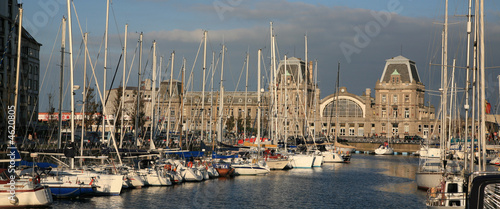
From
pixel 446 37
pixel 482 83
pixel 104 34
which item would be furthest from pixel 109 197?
pixel 446 37

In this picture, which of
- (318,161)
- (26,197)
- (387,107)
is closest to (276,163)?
(318,161)

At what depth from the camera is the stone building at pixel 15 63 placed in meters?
75.2

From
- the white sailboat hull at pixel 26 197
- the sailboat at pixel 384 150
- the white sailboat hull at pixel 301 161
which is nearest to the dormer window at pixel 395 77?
the sailboat at pixel 384 150

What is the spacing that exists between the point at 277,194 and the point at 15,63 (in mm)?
57773

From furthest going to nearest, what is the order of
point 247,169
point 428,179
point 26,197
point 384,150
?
point 384,150 < point 247,169 < point 428,179 < point 26,197

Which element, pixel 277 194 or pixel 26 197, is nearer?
pixel 26 197

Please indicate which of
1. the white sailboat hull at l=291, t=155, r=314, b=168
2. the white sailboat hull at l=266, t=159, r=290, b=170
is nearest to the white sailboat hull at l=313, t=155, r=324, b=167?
the white sailboat hull at l=291, t=155, r=314, b=168

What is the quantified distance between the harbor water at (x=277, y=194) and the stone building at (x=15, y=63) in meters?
33.1

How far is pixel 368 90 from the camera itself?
148m

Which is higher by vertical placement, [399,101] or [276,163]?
[399,101]

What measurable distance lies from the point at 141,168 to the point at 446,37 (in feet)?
89.2

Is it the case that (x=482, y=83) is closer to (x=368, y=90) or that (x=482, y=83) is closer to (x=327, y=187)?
(x=327, y=187)

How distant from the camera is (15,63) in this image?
84875 mm

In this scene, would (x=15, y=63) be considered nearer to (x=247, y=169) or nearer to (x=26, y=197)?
(x=247, y=169)
